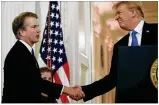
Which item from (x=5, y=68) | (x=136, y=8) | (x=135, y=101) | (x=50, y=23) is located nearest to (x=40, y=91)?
(x=5, y=68)

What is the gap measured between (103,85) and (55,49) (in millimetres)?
605

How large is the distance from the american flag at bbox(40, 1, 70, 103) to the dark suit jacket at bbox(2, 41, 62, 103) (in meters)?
0.09

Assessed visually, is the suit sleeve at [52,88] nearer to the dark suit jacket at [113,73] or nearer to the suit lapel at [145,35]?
the dark suit jacket at [113,73]

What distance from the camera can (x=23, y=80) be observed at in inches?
134

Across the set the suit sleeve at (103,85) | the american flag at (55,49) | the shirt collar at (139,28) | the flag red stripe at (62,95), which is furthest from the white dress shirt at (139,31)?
the flag red stripe at (62,95)

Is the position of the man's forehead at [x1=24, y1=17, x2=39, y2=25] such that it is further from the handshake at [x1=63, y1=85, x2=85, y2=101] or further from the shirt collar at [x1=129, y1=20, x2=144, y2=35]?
the shirt collar at [x1=129, y1=20, x2=144, y2=35]

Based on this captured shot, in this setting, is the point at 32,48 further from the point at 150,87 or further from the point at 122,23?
the point at 150,87

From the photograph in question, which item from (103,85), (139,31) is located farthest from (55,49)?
(139,31)

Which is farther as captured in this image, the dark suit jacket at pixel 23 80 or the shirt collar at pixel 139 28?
the shirt collar at pixel 139 28

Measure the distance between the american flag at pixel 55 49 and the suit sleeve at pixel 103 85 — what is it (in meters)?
0.21

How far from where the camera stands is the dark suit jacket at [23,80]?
3393 millimetres

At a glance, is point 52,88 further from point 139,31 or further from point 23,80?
point 139,31

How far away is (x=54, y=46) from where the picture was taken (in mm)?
3529

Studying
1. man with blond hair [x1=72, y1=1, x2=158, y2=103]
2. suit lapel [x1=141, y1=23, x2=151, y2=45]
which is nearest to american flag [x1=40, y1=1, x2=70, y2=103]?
man with blond hair [x1=72, y1=1, x2=158, y2=103]
